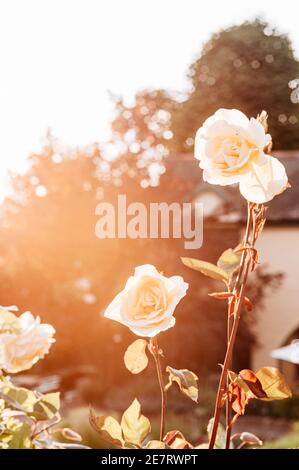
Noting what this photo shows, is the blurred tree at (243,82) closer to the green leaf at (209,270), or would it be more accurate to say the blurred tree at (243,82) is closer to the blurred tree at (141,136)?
the blurred tree at (141,136)

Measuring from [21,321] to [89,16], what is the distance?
0.99 meters

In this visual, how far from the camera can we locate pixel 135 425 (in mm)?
754

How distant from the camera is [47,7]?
1.44 m

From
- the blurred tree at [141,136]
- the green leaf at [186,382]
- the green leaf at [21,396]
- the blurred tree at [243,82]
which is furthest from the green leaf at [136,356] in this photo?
the blurred tree at [243,82]

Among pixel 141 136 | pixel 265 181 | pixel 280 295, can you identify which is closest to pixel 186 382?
pixel 265 181

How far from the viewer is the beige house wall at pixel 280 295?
10344mm

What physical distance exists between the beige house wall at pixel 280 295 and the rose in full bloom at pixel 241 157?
32.0ft

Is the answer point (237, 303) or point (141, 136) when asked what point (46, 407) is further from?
point (141, 136)

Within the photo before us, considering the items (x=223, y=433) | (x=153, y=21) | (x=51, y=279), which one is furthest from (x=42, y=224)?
(x=223, y=433)

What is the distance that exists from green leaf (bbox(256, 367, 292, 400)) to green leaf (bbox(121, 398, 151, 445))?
146 millimetres

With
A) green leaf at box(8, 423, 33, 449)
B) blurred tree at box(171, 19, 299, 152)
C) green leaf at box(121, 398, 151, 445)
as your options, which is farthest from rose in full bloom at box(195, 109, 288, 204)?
blurred tree at box(171, 19, 299, 152)

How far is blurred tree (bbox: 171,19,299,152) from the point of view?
43.2 ft

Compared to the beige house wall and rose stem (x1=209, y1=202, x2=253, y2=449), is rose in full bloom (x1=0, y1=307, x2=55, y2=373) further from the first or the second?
the beige house wall

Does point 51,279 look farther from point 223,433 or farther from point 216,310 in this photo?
point 223,433
